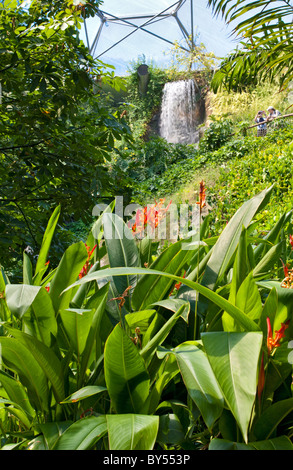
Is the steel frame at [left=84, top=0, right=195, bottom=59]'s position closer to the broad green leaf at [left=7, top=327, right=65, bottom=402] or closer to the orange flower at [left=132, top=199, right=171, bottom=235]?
the orange flower at [left=132, top=199, right=171, bottom=235]

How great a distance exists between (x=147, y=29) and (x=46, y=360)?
23.4m

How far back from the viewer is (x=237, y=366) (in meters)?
0.72

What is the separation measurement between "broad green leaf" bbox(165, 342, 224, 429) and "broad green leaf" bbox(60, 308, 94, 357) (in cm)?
23

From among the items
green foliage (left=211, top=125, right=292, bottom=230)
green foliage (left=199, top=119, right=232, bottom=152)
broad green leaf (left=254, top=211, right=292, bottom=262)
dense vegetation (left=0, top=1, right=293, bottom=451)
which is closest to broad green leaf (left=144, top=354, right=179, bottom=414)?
dense vegetation (left=0, top=1, right=293, bottom=451)

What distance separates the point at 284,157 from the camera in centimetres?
484

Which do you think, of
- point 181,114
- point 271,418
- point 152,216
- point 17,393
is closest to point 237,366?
point 271,418

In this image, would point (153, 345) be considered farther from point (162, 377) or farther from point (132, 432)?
point (132, 432)

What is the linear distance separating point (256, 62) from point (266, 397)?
13.5ft

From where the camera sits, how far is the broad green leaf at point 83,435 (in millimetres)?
776

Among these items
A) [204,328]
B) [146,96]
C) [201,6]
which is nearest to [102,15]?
[201,6]

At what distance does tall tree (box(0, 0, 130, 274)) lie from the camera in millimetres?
2461

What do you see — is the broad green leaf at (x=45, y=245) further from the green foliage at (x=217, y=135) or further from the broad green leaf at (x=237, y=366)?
the green foliage at (x=217, y=135)

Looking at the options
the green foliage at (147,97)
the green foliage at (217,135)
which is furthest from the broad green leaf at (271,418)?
the green foliage at (147,97)

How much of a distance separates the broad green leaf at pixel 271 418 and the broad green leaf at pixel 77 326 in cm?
42
